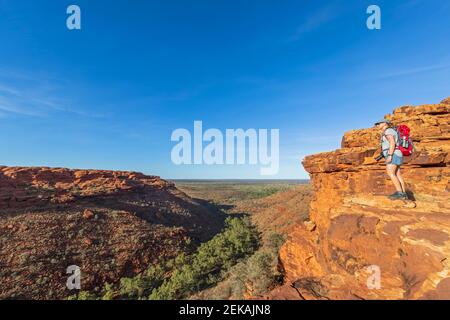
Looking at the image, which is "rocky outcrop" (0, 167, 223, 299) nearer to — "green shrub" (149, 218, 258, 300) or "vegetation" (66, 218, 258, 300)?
"vegetation" (66, 218, 258, 300)

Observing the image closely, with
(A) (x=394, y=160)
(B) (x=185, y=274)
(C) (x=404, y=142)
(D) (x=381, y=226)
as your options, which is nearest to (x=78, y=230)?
(B) (x=185, y=274)

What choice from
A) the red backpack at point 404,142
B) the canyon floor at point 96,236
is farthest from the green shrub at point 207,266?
the red backpack at point 404,142

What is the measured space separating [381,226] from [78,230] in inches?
1020

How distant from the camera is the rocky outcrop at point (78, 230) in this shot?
16.1 metres

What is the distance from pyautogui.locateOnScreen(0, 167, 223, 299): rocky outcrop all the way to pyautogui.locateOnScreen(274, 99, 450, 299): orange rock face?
16.1 m

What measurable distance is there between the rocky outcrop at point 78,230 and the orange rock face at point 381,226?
16107mm

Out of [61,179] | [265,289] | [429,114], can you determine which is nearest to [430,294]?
[429,114]

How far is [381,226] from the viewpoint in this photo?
17.7ft

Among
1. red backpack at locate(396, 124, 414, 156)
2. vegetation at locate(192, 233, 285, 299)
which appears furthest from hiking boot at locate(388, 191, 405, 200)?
vegetation at locate(192, 233, 285, 299)

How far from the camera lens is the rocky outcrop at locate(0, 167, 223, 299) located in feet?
52.9

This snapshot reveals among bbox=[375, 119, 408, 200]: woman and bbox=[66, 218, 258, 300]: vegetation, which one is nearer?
bbox=[375, 119, 408, 200]: woman

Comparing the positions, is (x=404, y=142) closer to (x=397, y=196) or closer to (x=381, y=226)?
(x=397, y=196)

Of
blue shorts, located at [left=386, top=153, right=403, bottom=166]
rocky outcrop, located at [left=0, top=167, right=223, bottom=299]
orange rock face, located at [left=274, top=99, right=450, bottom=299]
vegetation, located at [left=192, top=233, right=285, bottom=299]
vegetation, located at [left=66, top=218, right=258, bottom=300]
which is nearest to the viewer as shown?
orange rock face, located at [left=274, top=99, right=450, bottom=299]

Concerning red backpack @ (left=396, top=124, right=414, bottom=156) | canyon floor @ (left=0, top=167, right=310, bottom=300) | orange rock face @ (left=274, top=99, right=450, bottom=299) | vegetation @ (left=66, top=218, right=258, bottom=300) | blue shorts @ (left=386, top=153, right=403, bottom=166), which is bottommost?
vegetation @ (left=66, top=218, right=258, bottom=300)
